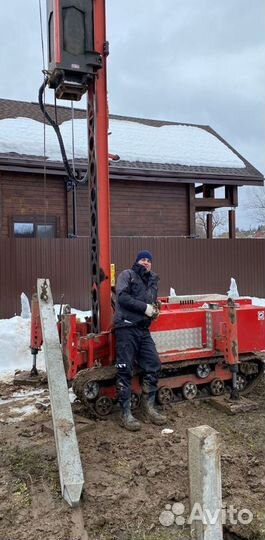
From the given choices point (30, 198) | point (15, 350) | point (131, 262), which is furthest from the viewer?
point (30, 198)

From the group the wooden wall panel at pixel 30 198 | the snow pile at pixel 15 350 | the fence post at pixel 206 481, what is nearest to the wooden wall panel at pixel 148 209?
the wooden wall panel at pixel 30 198

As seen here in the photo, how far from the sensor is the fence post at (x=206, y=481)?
2740 mm

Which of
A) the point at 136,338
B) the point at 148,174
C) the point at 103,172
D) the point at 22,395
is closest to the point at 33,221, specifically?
the point at 148,174

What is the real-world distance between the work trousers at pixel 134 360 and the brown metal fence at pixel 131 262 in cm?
718

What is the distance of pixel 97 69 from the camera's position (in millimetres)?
5660

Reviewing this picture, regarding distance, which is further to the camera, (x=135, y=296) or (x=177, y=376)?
(x=177, y=376)

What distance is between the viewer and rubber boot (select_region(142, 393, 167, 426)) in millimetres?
5340

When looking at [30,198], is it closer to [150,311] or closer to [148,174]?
[148,174]

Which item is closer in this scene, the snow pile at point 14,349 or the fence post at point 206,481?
the fence post at point 206,481

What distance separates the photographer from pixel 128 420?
17.0ft

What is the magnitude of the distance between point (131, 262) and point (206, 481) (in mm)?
11217

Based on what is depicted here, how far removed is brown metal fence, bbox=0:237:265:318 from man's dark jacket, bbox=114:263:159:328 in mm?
7067

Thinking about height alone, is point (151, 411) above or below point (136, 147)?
below

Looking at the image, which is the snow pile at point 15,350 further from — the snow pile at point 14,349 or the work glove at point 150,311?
the work glove at point 150,311
